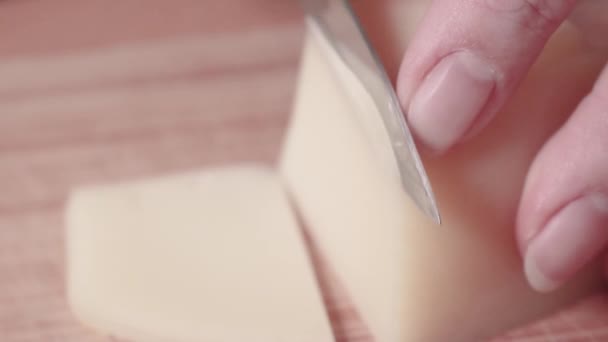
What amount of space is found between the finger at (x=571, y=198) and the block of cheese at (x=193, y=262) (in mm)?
269

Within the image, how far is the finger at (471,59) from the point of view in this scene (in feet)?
2.77

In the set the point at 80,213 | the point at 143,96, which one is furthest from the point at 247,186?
the point at 143,96

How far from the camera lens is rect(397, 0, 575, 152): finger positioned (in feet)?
2.77

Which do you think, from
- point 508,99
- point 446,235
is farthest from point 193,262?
point 508,99

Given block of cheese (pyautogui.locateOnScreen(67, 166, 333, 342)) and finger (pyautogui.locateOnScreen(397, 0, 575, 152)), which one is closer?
finger (pyautogui.locateOnScreen(397, 0, 575, 152))

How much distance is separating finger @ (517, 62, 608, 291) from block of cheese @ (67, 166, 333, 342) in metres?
0.27

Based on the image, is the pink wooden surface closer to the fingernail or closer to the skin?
the skin

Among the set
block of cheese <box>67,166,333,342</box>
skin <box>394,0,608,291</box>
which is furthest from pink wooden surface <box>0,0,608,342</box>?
skin <box>394,0,608,291</box>

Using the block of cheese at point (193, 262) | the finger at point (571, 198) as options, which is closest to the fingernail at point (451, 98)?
the finger at point (571, 198)

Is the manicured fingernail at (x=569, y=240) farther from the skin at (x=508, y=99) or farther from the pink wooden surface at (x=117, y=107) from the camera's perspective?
the pink wooden surface at (x=117, y=107)

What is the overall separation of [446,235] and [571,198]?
0.46 feet

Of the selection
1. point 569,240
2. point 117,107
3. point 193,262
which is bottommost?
point 569,240

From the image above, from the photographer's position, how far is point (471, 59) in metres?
0.84

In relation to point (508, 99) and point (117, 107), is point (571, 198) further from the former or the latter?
point (117, 107)
